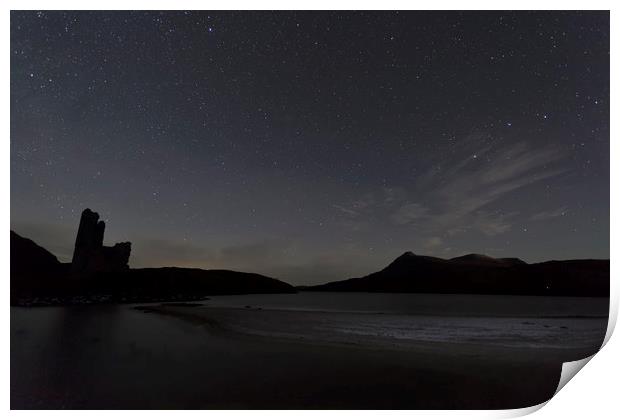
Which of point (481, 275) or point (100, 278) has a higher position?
point (481, 275)

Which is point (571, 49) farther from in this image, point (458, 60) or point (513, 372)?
point (513, 372)

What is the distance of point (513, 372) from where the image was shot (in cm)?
273

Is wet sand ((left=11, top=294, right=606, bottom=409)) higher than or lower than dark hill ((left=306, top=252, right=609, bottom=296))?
lower

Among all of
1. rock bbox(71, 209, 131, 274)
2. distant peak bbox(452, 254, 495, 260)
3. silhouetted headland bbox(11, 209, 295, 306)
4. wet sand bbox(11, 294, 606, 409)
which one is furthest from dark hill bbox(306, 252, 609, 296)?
rock bbox(71, 209, 131, 274)

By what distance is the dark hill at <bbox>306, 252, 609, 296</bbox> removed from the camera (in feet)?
9.33

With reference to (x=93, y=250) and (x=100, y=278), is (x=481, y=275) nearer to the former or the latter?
(x=93, y=250)

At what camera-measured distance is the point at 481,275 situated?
116 inches

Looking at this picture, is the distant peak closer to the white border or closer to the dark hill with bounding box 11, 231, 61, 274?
the white border

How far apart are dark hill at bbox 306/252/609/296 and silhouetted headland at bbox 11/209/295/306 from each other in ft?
2.87

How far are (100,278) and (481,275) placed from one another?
2.97 meters

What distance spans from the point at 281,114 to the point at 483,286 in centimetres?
202

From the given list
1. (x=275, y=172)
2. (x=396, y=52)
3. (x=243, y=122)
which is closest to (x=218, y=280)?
(x=275, y=172)

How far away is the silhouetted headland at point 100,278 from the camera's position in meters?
2.70

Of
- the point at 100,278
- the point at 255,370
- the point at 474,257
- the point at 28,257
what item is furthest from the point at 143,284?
the point at 474,257
